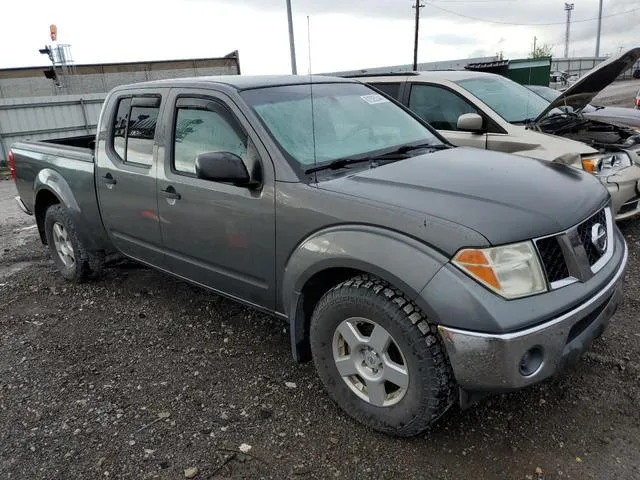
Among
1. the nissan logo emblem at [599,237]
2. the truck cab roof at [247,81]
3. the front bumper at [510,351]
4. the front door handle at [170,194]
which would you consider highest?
the truck cab roof at [247,81]

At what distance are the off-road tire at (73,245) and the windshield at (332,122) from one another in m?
2.43

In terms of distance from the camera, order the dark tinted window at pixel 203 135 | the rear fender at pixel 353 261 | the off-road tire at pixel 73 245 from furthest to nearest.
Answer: the off-road tire at pixel 73 245
the dark tinted window at pixel 203 135
the rear fender at pixel 353 261

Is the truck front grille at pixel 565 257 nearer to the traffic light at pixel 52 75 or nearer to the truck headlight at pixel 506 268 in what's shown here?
the truck headlight at pixel 506 268

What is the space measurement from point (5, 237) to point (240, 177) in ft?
18.5

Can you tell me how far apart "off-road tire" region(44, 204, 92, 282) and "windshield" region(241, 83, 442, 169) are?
95.8 inches

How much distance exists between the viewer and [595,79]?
5.28m

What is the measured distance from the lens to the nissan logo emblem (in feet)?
8.80

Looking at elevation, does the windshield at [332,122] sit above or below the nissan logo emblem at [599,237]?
above

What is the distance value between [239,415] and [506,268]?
1646 millimetres

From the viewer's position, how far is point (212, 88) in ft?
11.1

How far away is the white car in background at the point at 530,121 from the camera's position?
16.6ft

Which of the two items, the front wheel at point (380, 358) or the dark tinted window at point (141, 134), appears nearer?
the front wheel at point (380, 358)

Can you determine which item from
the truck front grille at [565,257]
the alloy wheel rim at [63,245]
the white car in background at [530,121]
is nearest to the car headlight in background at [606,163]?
the white car in background at [530,121]

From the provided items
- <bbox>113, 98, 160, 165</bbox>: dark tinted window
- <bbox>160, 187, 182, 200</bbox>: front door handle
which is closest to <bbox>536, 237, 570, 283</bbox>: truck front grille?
<bbox>160, 187, 182, 200</bbox>: front door handle
